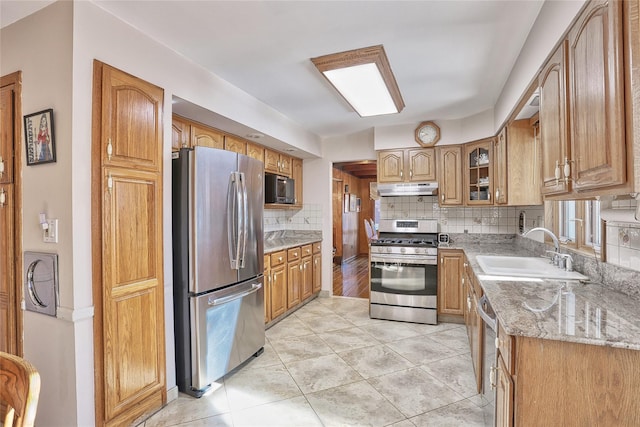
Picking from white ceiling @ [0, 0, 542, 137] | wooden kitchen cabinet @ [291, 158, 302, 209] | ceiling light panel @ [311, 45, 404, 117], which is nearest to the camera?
white ceiling @ [0, 0, 542, 137]

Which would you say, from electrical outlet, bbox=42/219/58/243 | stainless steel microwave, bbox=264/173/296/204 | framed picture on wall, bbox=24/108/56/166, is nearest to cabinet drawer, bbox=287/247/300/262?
stainless steel microwave, bbox=264/173/296/204

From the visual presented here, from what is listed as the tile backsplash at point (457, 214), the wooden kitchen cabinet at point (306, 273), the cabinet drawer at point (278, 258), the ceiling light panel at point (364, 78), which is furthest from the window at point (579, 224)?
the wooden kitchen cabinet at point (306, 273)

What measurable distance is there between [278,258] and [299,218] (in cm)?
143

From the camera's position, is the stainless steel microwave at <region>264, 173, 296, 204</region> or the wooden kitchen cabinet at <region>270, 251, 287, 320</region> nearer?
the wooden kitchen cabinet at <region>270, 251, 287, 320</region>

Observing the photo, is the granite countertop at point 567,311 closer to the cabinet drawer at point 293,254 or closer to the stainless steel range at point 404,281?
the stainless steel range at point 404,281

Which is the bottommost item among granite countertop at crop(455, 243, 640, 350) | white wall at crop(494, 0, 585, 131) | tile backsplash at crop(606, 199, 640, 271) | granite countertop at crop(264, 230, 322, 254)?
granite countertop at crop(455, 243, 640, 350)

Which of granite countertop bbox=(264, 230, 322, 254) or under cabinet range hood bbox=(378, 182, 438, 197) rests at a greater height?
under cabinet range hood bbox=(378, 182, 438, 197)

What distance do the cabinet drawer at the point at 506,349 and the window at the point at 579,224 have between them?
97cm

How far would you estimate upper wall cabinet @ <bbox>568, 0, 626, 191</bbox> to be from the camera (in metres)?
0.99

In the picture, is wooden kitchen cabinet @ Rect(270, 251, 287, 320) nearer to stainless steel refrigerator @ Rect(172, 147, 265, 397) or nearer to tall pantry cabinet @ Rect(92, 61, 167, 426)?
stainless steel refrigerator @ Rect(172, 147, 265, 397)

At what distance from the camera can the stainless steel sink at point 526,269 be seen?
5.93 feet

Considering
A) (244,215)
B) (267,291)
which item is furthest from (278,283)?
(244,215)

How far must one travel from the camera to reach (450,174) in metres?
3.81

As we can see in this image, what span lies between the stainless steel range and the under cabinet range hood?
70 cm
